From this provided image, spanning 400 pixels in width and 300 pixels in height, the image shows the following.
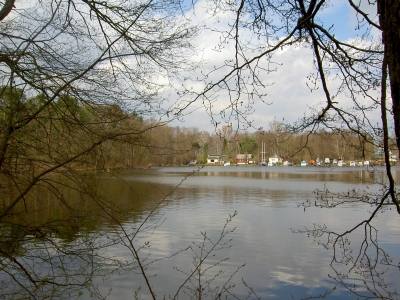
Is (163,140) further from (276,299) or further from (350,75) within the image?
(276,299)

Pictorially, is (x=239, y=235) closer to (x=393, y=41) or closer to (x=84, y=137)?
(x=84, y=137)

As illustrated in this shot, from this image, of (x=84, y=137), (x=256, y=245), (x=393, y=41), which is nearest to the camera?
(x=393, y=41)

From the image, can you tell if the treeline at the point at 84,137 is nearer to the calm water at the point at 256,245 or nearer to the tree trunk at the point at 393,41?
the calm water at the point at 256,245

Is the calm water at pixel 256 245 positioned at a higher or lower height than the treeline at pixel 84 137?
lower

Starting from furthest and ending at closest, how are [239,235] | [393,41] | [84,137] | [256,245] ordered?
[239,235], [256,245], [84,137], [393,41]

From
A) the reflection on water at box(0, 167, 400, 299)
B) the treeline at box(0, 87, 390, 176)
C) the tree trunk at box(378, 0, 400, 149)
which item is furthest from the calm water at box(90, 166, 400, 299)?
the tree trunk at box(378, 0, 400, 149)

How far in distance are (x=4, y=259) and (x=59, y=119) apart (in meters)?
1.60

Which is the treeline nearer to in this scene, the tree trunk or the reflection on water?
the reflection on water

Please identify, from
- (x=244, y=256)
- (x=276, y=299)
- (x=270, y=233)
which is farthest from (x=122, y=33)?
(x=270, y=233)

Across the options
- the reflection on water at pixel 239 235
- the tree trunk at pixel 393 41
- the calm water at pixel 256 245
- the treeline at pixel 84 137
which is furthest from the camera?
the calm water at pixel 256 245

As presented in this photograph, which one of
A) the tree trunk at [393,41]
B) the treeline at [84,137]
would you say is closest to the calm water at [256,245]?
the treeline at [84,137]

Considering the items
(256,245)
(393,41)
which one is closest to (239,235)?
(256,245)

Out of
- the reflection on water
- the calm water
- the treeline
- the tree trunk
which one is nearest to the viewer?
the tree trunk

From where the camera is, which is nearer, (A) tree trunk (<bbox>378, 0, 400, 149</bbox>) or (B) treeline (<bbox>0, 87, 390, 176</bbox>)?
(A) tree trunk (<bbox>378, 0, 400, 149</bbox>)
